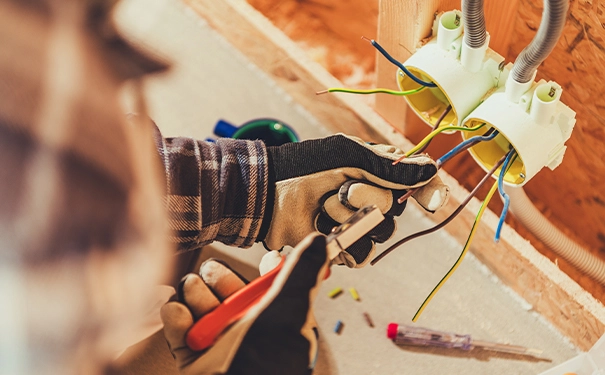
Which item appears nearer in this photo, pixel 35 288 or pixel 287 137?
pixel 35 288

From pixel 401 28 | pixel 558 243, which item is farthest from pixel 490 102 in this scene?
pixel 558 243

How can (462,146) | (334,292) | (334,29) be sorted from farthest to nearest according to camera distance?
(334,29) → (334,292) → (462,146)

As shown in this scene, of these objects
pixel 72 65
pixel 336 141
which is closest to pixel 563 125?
pixel 336 141

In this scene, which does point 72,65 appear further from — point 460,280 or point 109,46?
point 460,280

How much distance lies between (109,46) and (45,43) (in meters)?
0.04

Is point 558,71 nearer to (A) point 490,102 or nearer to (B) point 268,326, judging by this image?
(A) point 490,102

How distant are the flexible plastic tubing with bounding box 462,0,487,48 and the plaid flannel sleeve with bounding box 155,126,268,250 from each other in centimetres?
27

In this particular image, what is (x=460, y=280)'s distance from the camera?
0.81 meters

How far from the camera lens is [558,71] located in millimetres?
759

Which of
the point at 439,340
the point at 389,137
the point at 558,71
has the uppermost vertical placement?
the point at 558,71


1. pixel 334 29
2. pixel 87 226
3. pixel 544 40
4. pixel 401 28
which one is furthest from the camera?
pixel 334 29

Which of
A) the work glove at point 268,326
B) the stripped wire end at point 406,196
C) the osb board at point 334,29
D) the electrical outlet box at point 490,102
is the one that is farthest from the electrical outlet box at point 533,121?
the osb board at point 334,29

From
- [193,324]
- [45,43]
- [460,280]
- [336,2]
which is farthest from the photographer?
[336,2]

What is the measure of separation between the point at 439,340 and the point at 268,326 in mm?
371
